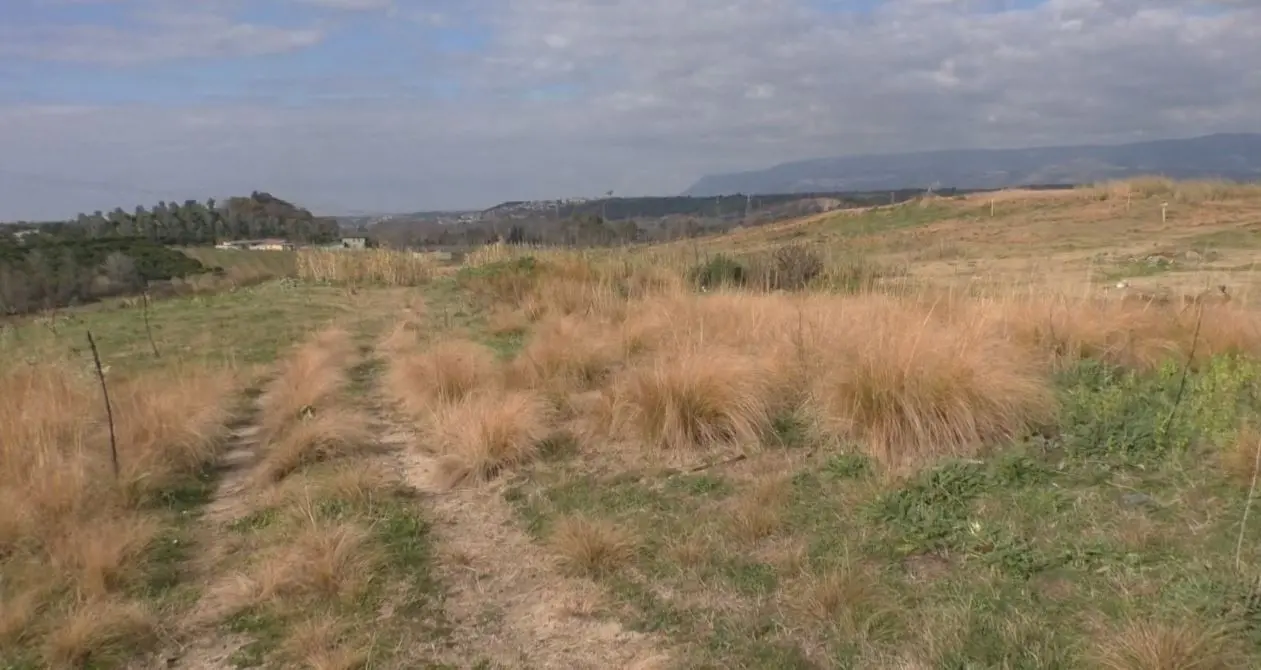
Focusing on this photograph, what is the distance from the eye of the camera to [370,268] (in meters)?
19.5

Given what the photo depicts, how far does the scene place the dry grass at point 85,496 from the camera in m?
3.12

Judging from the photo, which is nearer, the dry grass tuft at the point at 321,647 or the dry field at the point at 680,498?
the dry grass tuft at the point at 321,647

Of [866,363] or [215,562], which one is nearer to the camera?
[215,562]

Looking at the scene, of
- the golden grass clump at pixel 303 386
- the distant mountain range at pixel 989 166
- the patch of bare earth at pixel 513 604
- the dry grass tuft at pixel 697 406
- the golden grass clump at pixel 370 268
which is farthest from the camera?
the distant mountain range at pixel 989 166

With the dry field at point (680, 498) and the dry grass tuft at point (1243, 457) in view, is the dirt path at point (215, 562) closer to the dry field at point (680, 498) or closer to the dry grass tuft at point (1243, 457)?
the dry field at point (680, 498)

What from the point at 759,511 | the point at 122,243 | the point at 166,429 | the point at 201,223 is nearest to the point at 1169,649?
the point at 759,511

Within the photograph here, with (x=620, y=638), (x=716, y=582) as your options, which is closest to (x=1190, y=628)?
(x=716, y=582)

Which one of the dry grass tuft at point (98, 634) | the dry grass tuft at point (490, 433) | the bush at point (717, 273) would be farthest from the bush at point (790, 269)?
the dry grass tuft at point (98, 634)

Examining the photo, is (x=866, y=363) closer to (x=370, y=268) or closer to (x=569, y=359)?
(x=569, y=359)

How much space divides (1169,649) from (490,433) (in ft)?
11.0

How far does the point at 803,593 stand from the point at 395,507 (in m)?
2.14

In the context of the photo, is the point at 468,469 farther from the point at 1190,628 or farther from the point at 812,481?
the point at 1190,628

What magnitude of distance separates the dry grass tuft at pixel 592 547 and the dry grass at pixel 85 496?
1.55m

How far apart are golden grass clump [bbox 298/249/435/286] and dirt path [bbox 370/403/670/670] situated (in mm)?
15046
